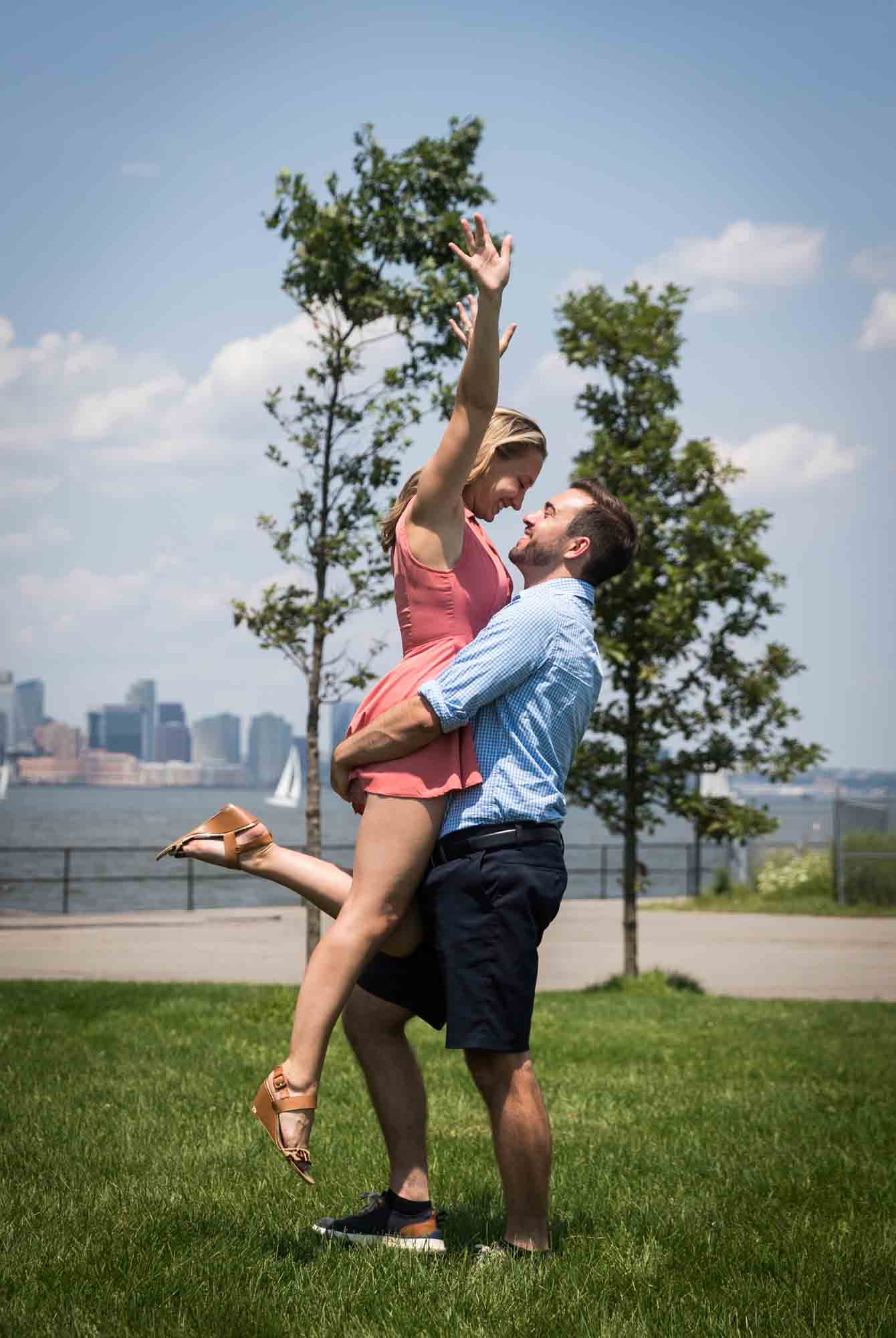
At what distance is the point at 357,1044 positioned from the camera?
361 cm

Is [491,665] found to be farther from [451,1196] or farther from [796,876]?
[796,876]

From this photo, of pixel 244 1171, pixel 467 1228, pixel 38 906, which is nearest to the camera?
pixel 467 1228

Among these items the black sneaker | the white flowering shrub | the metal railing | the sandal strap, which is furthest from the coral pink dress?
the metal railing

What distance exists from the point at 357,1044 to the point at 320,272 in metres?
6.47

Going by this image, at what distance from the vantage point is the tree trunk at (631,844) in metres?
11.6

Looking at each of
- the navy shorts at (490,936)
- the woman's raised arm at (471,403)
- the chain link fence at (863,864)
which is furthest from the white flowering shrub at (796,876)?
the woman's raised arm at (471,403)

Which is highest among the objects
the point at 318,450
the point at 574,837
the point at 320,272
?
the point at 320,272

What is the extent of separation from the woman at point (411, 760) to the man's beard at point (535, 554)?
0.11 meters

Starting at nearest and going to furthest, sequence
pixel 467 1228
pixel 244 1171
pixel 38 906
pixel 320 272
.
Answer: pixel 467 1228 → pixel 244 1171 → pixel 320 272 → pixel 38 906

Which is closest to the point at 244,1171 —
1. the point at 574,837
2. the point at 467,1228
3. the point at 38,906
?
the point at 467,1228

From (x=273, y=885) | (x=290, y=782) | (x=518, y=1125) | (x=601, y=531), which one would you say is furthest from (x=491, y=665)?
(x=290, y=782)

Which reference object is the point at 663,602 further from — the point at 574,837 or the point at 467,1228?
the point at 574,837

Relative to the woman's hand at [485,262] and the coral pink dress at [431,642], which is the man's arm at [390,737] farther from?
the woman's hand at [485,262]

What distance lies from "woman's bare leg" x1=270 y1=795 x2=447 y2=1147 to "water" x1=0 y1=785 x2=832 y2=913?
788 cm
